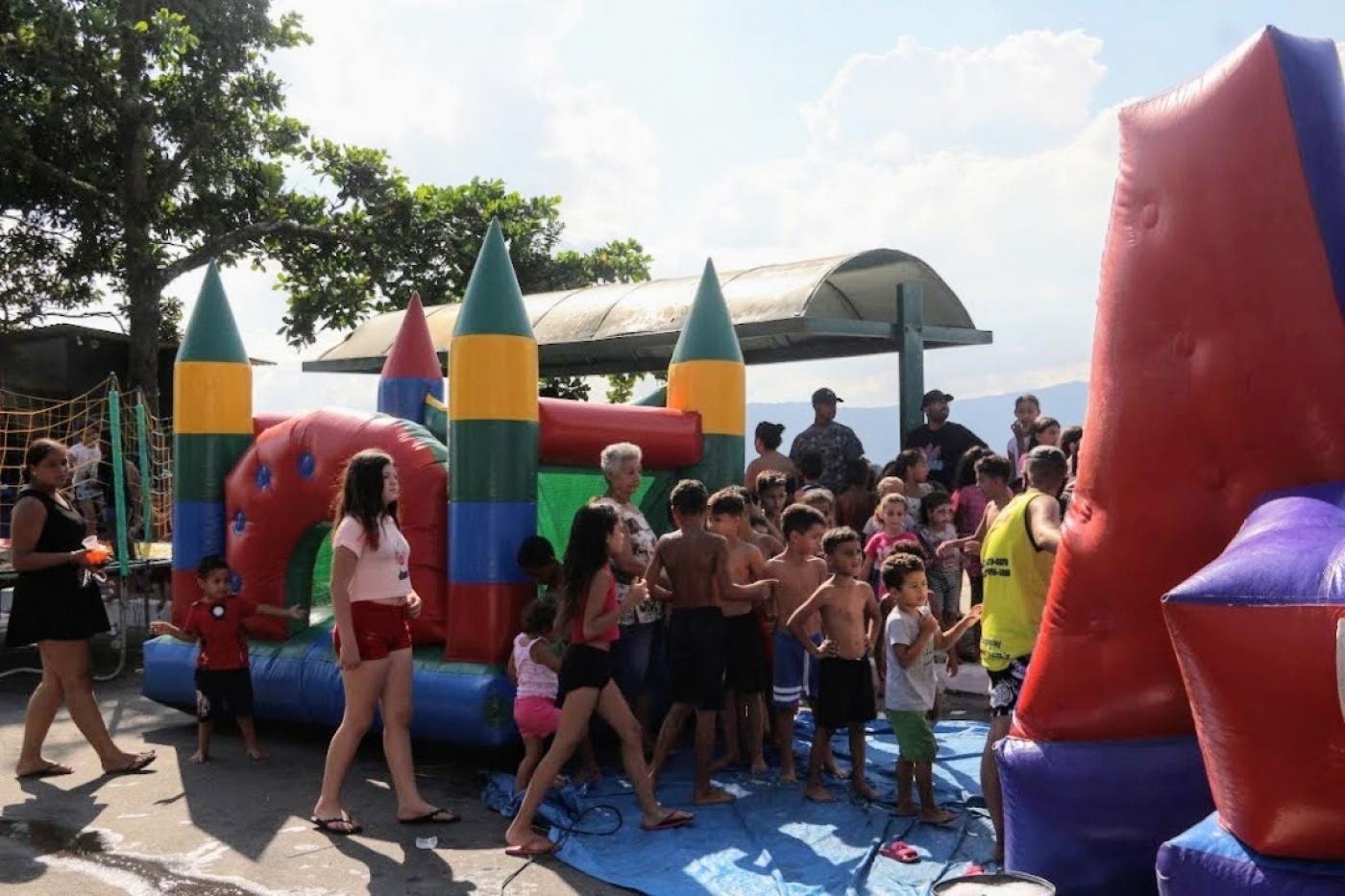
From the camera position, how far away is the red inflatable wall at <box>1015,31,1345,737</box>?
3.18 metres

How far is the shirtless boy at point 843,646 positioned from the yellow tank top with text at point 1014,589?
0.83 m

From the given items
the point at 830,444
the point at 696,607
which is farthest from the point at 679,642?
the point at 830,444

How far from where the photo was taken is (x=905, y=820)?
189 inches

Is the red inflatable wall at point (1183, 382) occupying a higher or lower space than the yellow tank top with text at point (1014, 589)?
higher

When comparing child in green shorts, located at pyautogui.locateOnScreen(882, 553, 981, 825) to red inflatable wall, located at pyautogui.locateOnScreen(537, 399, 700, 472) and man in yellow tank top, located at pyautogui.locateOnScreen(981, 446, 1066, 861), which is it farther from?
red inflatable wall, located at pyautogui.locateOnScreen(537, 399, 700, 472)

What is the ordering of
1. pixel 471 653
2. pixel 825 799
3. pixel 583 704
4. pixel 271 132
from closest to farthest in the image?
pixel 583 704 → pixel 825 799 → pixel 471 653 → pixel 271 132

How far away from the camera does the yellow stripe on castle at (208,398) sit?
697cm

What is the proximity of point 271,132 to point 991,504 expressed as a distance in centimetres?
1442

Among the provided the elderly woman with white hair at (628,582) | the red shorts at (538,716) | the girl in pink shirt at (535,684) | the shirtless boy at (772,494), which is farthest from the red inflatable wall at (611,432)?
the red shorts at (538,716)

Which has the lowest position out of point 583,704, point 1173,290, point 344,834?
point 344,834

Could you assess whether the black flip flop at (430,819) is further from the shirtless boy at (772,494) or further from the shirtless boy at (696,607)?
the shirtless boy at (772,494)

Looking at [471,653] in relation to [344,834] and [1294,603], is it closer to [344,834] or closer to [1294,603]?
[344,834]

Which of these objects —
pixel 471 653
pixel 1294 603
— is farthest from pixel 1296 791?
pixel 471 653

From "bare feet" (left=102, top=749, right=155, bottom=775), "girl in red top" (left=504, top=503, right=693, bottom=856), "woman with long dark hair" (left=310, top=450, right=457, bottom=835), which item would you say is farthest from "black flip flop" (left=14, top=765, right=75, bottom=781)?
"girl in red top" (left=504, top=503, right=693, bottom=856)
